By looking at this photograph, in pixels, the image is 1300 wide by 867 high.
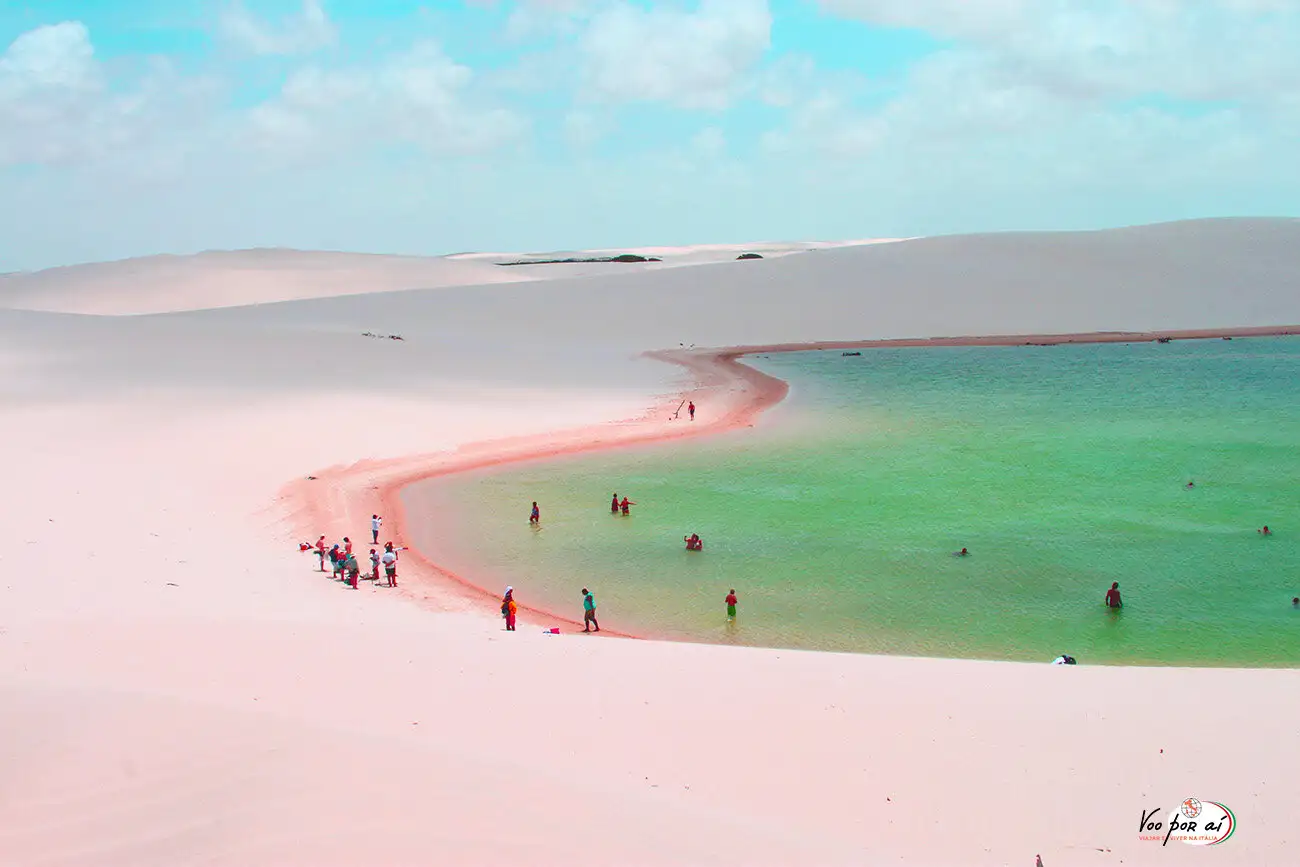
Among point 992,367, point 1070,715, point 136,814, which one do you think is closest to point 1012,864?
point 1070,715

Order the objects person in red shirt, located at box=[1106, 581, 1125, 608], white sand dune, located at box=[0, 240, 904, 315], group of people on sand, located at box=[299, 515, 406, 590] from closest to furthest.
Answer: person in red shirt, located at box=[1106, 581, 1125, 608], group of people on sand, located at box=[299, 515, 406, 590], white sand dune, located at box=[0, 240, 904, 315]

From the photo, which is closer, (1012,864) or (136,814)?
(136,814)

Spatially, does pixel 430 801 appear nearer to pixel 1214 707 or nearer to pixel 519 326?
pixel 1214 707

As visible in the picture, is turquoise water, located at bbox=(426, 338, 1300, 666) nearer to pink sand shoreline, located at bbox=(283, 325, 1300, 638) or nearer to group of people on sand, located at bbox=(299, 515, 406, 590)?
pink sand shoreline, located at bbox=(283, 325, 1300, 638)

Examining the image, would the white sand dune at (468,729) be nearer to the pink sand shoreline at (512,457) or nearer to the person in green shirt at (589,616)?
the pink sand shoreline at (512,457)

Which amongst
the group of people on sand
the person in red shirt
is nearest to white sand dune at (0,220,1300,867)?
the group of people on sand

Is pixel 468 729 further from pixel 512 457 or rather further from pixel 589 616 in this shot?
pixel 512 457

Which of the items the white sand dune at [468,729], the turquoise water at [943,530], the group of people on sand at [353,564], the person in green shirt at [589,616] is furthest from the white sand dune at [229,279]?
the person in green shirt at [589,616]
